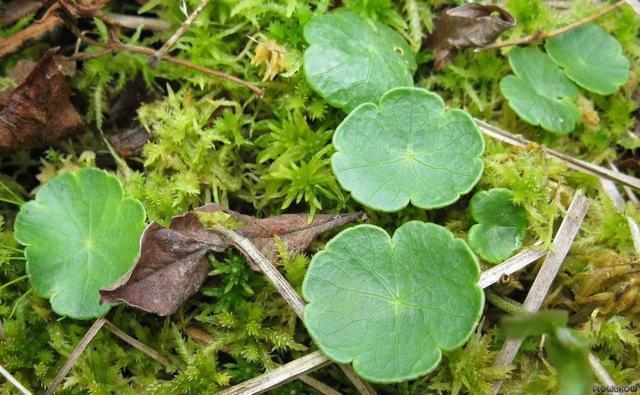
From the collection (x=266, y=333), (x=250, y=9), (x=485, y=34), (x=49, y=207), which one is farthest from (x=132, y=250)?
(x=485, y=34)

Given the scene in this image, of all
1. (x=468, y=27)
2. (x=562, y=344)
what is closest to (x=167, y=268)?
(x=562, y=344)

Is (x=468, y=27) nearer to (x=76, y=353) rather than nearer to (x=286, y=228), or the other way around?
(x=286, y=228)

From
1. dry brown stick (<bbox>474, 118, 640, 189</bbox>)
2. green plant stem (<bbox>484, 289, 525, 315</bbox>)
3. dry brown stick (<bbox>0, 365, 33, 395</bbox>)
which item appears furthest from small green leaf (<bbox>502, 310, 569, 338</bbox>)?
dry brown stick (<bbox>0, 365, 33, 395</bbox>)

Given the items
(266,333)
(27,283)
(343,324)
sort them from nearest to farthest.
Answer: (343,324)
(266,333)
(27,283)

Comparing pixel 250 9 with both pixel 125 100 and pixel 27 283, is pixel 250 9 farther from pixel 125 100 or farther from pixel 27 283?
pixel 27 283

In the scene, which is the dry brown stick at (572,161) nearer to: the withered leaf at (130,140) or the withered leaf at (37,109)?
the withered leaf at (130,140)

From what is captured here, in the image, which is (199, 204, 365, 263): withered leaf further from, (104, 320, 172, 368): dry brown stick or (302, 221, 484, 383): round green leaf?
(104, 320, 172, 368): dry brown stick

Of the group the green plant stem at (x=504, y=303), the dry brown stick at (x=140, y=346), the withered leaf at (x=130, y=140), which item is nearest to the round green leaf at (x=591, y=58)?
the green plant stem at (x=504, y=303)
